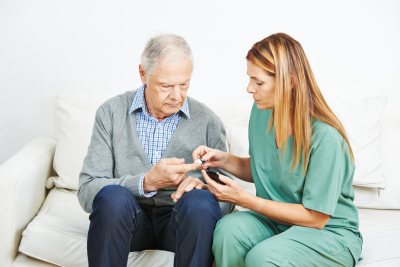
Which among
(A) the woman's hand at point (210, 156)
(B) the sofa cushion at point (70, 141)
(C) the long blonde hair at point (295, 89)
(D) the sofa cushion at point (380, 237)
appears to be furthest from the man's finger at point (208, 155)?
(B) the sofa cushion at point (70, 141)

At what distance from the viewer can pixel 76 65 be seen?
2.32m

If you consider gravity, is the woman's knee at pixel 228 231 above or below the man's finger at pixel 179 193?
below

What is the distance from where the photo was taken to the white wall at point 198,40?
7.47ft

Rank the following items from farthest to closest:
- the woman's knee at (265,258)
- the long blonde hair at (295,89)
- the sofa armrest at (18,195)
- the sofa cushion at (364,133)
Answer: the sofa cushion at (364,133) < the sofa armrest at (18,195) < the long blonde hair at (295,89) < the woman's knee at (265,258)

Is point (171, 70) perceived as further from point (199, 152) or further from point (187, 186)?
point (187, 186)

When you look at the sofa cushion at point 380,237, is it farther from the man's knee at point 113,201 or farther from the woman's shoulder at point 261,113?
the man's knee at point 113,201

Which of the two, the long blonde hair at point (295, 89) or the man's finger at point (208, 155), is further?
the man's finger at point (208, 155)

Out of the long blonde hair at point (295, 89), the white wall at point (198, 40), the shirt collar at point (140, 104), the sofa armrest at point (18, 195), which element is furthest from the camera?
the white wall at point (198, 40)

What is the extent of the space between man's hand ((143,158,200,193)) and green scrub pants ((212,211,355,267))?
0.23 meters

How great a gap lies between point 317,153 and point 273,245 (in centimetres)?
34

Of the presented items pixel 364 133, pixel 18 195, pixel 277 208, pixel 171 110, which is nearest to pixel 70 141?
pixel 18 195

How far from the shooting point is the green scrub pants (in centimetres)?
117

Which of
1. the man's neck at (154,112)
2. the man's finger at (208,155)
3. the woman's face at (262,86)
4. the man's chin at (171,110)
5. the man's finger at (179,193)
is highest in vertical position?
the woman's face at (262,86)

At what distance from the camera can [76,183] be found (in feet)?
6.29
